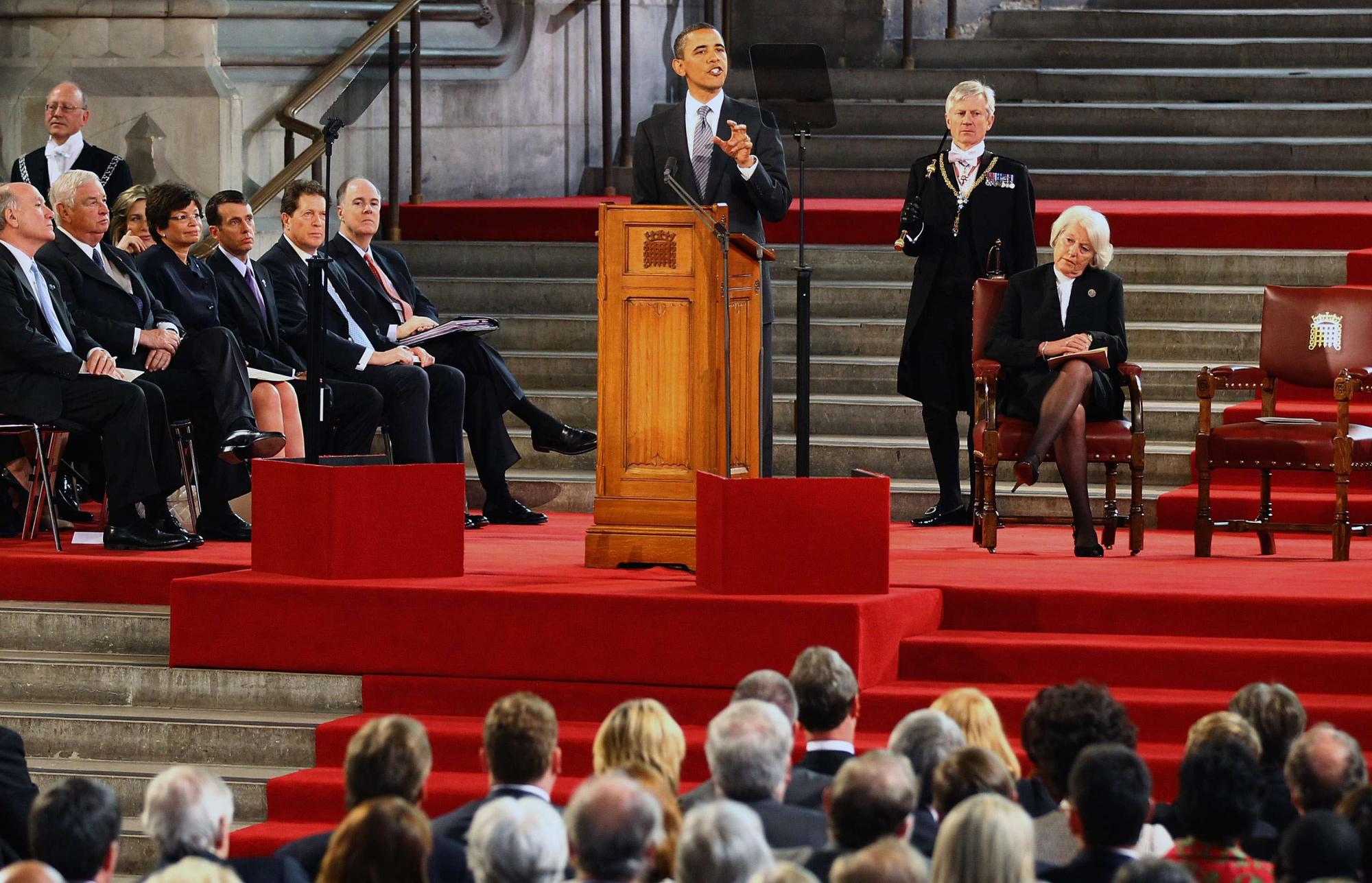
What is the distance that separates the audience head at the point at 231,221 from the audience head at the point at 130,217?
0.52 meters

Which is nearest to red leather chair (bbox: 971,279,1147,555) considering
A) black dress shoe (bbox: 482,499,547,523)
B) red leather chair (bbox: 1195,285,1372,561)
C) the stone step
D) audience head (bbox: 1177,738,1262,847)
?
red leather chair (bbox: 1195,285,1372,561)

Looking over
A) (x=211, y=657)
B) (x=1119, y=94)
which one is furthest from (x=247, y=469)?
(x=1119, y=94)

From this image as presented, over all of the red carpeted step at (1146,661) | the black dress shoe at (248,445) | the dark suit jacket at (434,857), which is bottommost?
the dark suit jacket at (434,857)

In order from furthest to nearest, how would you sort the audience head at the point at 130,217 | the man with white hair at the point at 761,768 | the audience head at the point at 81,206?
the audience head at the point at 130,217
the audience head at the point at 81,206
the man with white hair at the point at 761,768

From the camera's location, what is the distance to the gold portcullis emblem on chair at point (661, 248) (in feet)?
20.5

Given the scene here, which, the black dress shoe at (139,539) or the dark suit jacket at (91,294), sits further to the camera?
the dark suit jacket at (91,294)

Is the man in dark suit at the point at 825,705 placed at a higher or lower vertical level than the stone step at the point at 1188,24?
lower

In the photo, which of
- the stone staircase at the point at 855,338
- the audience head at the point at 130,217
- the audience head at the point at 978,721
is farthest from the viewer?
the stone staircase at the point at 855,338

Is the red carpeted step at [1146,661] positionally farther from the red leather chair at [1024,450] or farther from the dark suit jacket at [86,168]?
the dark suit jacket at [86,168]

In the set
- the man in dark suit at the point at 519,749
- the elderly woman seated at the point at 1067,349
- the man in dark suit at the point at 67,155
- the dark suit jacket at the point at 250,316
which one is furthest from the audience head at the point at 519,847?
the man in dark suit at the point at 67,155

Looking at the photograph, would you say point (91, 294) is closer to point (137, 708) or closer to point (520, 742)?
point (137, 708)

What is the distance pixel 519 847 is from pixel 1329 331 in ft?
15.1

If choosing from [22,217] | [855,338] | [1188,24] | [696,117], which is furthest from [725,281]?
[1188,24]

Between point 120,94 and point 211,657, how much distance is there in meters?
3.92
